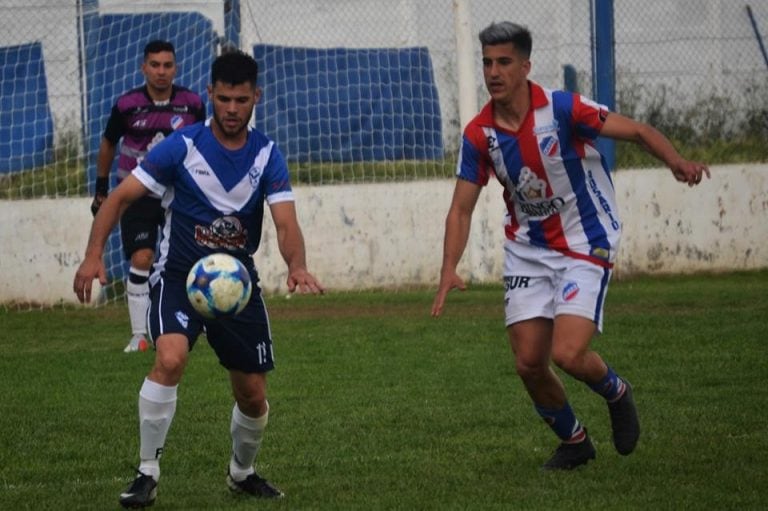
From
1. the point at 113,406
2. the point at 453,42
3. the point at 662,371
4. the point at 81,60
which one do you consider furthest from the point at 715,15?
the point at 113,406

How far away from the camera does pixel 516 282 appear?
7094 mm

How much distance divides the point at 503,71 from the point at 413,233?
8937 millimetres

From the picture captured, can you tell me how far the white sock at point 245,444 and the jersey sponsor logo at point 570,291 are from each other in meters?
1.47

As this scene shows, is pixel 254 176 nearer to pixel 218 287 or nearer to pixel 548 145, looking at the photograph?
pixel 218 287

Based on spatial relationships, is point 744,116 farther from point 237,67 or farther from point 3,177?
point 237,67

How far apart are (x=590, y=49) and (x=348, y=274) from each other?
3518mm

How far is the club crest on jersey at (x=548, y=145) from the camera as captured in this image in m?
6.94

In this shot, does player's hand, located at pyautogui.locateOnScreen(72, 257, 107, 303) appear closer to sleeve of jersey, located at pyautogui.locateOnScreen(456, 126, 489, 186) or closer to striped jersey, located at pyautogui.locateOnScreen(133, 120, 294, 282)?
striped jersey, located at pyautogui.locateOnScreen(133, 120, 294, 282)

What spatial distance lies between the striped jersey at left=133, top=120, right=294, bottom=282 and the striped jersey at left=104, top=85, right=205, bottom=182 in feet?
15.6

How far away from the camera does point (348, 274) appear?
15789mm

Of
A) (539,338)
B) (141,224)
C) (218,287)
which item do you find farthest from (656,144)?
(141,224)

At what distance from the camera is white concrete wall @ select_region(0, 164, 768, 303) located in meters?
15.2

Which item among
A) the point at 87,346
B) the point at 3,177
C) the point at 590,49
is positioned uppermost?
the point at 590,49

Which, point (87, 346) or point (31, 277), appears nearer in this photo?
point (87, 346)
